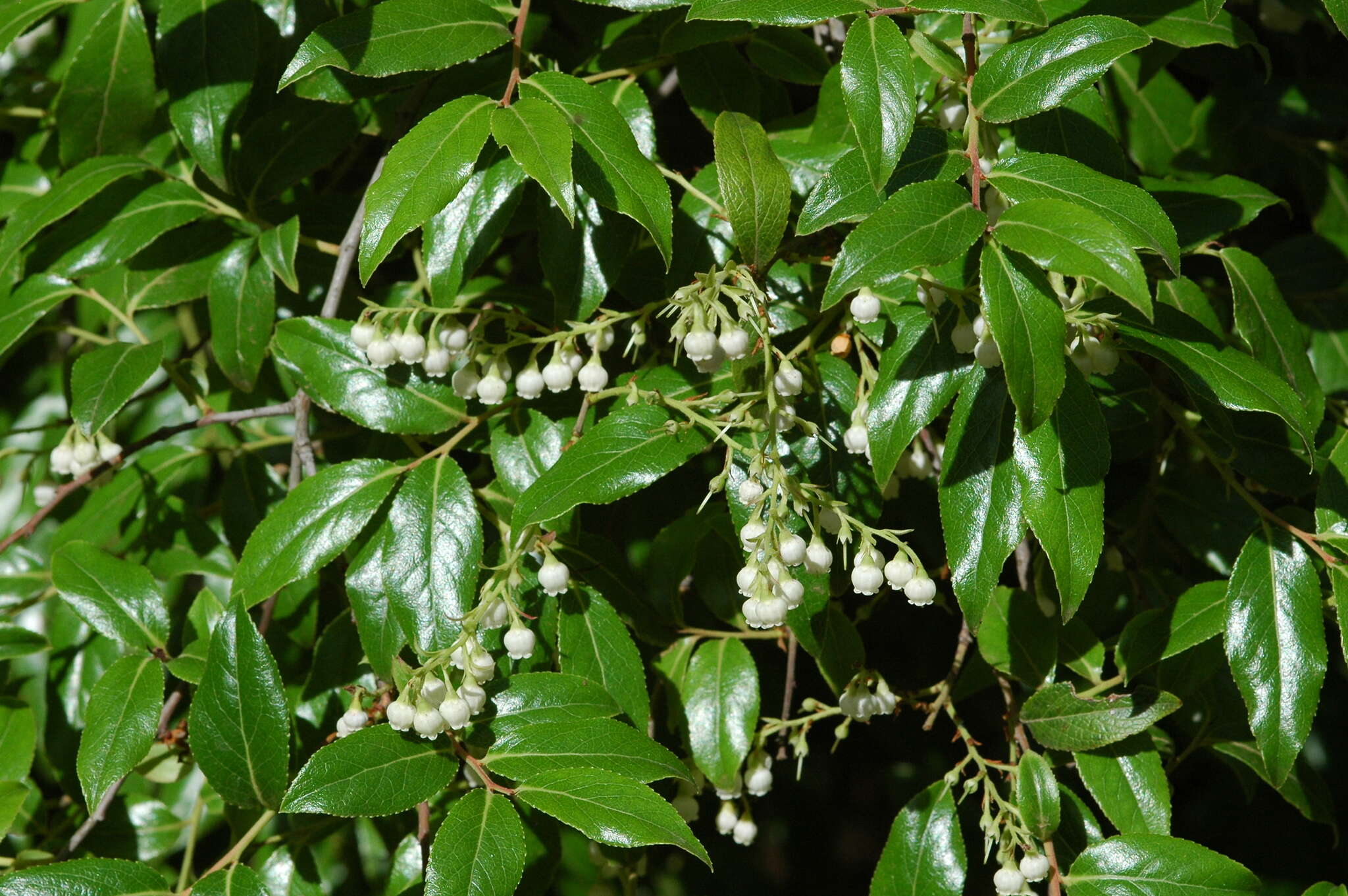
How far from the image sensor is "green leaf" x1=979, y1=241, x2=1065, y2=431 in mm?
870

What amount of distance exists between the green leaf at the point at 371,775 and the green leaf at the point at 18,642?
0.57m

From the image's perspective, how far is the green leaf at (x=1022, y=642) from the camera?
52.2 inches

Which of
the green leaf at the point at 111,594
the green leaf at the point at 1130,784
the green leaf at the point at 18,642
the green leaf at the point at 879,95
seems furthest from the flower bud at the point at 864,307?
the green leaf at the point at 18,642

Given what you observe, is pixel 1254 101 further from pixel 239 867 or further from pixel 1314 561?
pixel 239 867

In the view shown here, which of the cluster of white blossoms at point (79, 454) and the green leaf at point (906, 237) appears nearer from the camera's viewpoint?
the green leaf at point (906, 237)

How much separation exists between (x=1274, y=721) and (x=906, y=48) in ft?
2.60

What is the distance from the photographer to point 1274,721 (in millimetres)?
1146

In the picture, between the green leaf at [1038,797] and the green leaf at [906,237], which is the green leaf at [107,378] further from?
the green leaf at [1038,797]

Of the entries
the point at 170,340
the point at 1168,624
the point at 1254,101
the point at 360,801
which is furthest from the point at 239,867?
the point at 1254,101

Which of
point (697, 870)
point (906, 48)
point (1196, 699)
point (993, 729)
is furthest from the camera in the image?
point (697, 870)

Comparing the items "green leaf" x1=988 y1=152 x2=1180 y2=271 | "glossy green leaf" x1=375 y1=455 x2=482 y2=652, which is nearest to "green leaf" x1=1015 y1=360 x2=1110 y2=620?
"green leaf" x1=988 y1=152 x2=1180 y2=271

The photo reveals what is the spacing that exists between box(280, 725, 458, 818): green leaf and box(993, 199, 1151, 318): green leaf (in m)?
0.80

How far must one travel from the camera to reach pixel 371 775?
116 cm

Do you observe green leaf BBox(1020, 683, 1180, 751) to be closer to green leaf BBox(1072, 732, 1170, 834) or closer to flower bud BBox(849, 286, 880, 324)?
green leaf BBox(1072, 732, 1170, 834)
